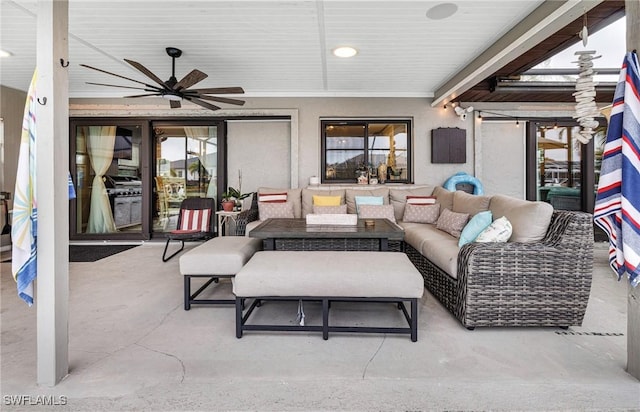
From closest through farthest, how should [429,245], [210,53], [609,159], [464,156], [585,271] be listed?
[609,159]
[585,271]
[429,245]
[210,53]
[464,156]

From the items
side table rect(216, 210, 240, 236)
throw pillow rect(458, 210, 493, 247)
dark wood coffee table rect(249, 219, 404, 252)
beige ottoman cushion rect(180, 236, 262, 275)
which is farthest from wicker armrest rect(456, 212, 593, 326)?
side table rect(216, 210, 240, 236)

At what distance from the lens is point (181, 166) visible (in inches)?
238

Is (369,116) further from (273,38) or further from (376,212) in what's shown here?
(273,38)

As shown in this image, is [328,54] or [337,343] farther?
[328,54]

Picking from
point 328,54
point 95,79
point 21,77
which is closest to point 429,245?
point 328,54

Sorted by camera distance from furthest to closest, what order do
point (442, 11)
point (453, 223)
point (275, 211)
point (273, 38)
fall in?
1. point (275, 211)
2. point (453, 223)
3. point (273, 38)
4. point (442, 11)

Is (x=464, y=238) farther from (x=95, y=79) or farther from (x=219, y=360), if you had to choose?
(x=95, y=79)

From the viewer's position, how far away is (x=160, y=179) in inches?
237

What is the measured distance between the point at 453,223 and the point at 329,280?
2134mm

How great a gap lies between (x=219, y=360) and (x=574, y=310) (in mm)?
2484

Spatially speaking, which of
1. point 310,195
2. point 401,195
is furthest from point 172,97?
point 401,195

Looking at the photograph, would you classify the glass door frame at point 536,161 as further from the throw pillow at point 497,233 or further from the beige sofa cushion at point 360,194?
the throw pillow at point 497,233

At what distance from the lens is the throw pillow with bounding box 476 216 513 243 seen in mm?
2496

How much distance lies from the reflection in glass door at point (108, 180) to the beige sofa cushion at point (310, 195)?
3.17m
